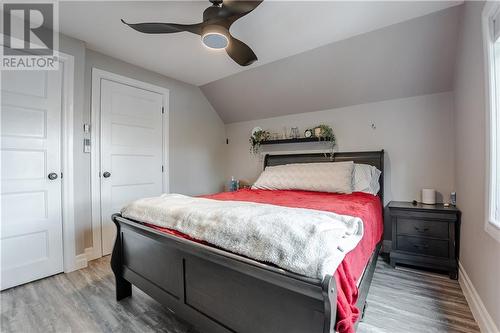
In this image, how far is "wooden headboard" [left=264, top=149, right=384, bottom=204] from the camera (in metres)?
2.95

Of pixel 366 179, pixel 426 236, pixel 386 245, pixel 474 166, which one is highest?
pixel 474 166

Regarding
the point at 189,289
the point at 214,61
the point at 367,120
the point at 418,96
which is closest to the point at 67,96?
the point at 214,61

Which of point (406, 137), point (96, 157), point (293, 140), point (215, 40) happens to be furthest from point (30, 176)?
point (406, 137)

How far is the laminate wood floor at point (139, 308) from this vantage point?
1.60 m

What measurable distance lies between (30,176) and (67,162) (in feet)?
1.04

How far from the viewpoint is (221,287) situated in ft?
4.07

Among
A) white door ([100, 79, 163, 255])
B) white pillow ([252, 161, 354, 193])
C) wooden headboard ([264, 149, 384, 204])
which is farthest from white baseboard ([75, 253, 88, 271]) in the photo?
wooden headboard ([264, 149, 384, 204])

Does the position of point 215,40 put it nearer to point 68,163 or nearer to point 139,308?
point 68,163

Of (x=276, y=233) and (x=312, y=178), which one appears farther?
(x=312, y=178)

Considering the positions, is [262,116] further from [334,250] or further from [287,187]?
[334,250]

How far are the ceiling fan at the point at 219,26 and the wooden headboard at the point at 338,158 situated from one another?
1840mm

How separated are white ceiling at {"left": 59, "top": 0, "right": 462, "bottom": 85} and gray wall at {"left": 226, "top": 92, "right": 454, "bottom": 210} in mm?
1049

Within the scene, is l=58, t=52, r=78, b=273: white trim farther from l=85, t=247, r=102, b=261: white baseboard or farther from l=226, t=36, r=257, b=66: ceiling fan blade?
l=226, t=36, r=257, b=66: ceiling fan blade

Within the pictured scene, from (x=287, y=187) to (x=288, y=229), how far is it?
2.05 metres
